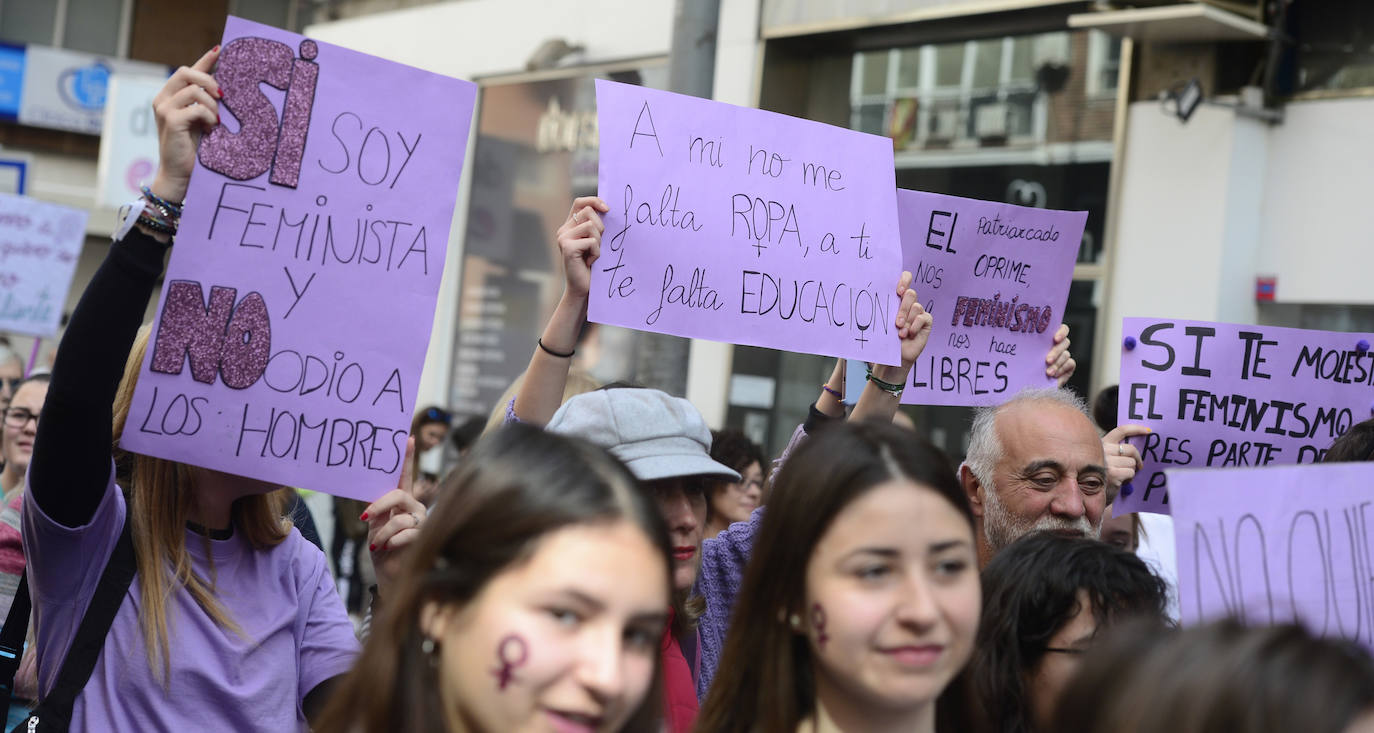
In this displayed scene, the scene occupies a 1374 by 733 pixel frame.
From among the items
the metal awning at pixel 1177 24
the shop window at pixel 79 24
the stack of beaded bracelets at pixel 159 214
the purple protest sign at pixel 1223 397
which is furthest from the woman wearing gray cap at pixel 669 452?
the shop window at pixel 79 24

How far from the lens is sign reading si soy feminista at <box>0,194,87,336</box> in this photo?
7.68m

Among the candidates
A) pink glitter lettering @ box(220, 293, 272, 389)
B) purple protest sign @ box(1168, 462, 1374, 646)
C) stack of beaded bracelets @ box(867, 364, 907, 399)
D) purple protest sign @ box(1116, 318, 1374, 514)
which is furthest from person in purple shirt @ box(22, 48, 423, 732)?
purple protest sign @ box(1116, 318, 1374, 514)

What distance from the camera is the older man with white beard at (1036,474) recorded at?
3453 millimetres

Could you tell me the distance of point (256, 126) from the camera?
274cm

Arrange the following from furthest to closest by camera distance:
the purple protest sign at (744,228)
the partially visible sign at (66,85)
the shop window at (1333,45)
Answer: the partially visible sign at (66,85) → the shop window at (1333,45) → the purple protest sign at (744,228)

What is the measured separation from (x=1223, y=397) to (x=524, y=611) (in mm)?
2727

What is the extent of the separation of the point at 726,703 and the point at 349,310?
118 cm

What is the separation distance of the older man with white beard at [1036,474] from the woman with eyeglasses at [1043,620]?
73 centimetres

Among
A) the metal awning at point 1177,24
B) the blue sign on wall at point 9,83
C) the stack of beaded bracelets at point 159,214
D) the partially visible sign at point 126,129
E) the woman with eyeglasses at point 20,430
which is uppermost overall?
the blue sign on wall at point 9,83

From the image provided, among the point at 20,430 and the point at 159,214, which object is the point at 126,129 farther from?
the point at 159,214

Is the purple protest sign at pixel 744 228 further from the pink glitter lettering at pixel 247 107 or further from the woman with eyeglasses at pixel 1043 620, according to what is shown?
the woman with eyeglasses at pixel 1043 620

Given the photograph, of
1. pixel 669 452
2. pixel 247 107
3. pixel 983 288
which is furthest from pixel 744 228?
pixel 247 107

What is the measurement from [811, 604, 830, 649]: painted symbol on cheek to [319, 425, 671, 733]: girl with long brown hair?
26 centimetres

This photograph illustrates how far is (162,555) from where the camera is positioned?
8.30 feet
